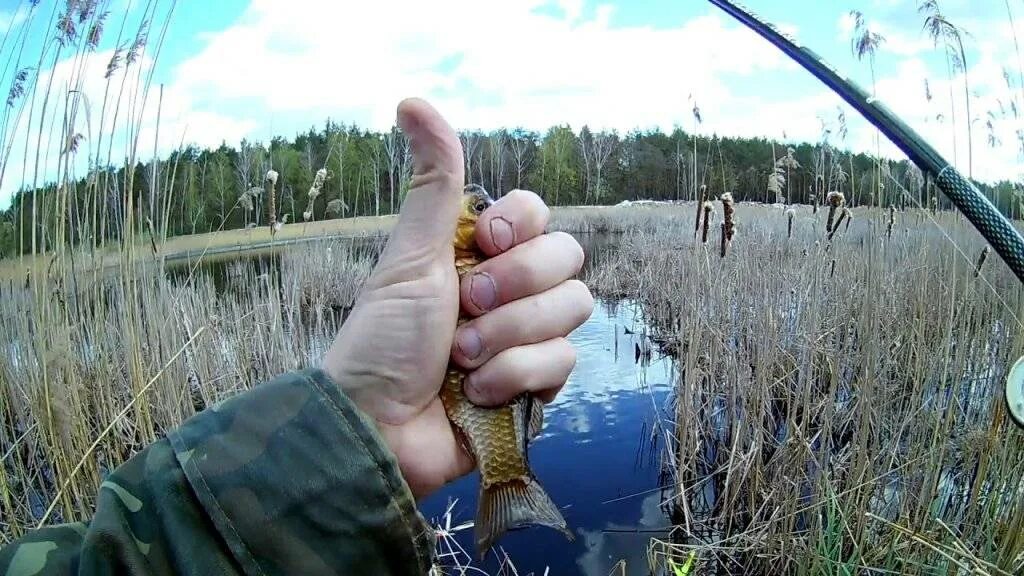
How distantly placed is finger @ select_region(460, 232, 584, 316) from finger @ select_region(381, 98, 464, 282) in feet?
0.41

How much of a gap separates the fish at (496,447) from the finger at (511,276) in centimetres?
4

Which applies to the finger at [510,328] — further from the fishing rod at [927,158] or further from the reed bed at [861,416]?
the reed bed at [861,416]

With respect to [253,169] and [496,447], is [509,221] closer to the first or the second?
[496,447]

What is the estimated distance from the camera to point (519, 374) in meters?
1.44

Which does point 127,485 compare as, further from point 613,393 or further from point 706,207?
point 613,393

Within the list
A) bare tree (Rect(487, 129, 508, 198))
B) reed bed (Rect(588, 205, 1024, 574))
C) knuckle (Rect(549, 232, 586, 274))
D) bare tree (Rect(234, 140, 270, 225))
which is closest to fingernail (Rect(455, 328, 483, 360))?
knuckle (Rect(549, 232, 586, 274))

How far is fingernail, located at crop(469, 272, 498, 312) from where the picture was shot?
4.92 feet

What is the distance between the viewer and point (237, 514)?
→ 3.13ft

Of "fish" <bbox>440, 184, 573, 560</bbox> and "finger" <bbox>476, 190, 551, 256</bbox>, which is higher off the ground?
"finger" <bbox>476, 190, 551, 256</bbox>

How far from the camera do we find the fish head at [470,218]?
157 centimetres

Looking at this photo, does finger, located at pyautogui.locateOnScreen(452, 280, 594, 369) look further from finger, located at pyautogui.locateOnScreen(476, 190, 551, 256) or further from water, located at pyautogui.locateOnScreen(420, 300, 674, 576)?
water, located at pyautogui.locateOnScreen(420, 300, 674, 576)

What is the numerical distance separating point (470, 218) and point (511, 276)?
202 mm

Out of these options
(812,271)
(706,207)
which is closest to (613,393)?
(812,271)

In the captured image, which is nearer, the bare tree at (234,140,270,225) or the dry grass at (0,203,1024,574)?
the dry grass at (0,203,1024,574)
